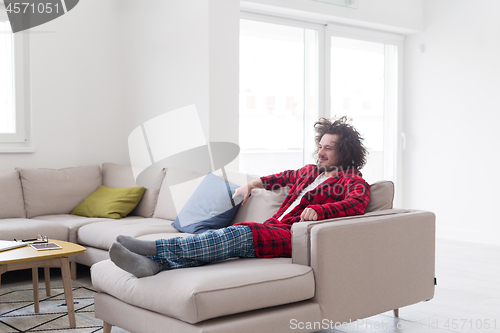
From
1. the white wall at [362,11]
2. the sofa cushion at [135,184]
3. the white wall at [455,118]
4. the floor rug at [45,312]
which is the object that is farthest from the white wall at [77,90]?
the white wall at [455,118]

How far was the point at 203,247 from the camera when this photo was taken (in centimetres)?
223

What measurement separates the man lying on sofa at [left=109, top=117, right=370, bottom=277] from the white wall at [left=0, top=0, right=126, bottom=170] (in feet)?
7.17

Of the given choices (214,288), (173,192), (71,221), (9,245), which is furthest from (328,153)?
(71,221)

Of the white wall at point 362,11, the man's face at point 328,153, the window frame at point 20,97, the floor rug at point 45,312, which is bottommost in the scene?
the floor rug at point 45,312

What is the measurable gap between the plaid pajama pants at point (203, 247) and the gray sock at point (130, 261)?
0.08 meters

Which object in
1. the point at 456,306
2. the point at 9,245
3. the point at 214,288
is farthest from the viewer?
the point at 456,306

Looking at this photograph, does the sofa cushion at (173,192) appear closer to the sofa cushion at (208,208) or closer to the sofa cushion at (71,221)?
the sofa cushion at (208,208)

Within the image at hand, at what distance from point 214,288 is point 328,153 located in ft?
3.80

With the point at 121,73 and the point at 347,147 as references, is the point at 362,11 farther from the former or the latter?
the point at 347,147

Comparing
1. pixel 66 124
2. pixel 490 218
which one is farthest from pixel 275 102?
pixel 490 218

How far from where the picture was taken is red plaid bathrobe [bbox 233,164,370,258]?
241 cm

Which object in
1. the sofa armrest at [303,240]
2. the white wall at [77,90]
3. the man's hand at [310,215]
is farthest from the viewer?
the white wall at [77,90]

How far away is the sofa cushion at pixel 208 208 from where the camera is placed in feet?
10.3

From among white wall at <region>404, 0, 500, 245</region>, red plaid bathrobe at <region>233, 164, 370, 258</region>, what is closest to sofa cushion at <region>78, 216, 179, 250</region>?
red plaid bathrobe at <region>233, 164, 370, 258</region>
